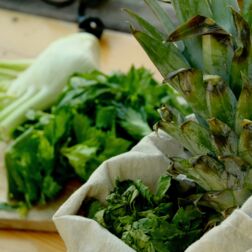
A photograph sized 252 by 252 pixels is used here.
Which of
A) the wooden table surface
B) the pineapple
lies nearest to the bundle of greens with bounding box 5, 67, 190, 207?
the wooden table surface

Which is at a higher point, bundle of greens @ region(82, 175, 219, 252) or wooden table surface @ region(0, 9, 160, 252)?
bundle of greens @ region(82, 175, 219, 252)

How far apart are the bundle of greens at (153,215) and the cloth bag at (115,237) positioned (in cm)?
1

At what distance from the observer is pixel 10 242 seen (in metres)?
1.00

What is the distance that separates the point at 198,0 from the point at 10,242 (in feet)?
1.66

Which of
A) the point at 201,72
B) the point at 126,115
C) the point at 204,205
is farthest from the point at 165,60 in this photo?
the point at 126,115

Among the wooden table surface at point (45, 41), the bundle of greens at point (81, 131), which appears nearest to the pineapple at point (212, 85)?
the bundle of greens at point (81, 131)

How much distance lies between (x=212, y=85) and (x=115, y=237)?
0.22 metres

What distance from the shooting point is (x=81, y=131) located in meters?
1.09

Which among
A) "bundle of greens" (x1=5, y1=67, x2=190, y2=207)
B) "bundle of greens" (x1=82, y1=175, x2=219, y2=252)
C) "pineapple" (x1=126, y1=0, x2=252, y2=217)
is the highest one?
"pineapple" (x1=126, y1=0, x2=252, y2=217)

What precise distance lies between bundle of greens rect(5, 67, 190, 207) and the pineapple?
35 centimetres

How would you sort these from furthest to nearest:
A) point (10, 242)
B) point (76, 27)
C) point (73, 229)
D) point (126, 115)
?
1. point (76, 27)
2. point (126, 115)
3. point (10, 242)
4. point (73, 229)

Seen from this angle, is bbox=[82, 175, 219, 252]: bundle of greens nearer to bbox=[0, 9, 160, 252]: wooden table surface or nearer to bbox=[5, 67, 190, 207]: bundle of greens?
bbox=[5, 67, 190, 207]: bundle of greens

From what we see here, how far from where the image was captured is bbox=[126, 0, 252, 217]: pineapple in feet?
2.11

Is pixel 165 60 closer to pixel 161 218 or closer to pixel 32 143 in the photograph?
pixel 161 218
